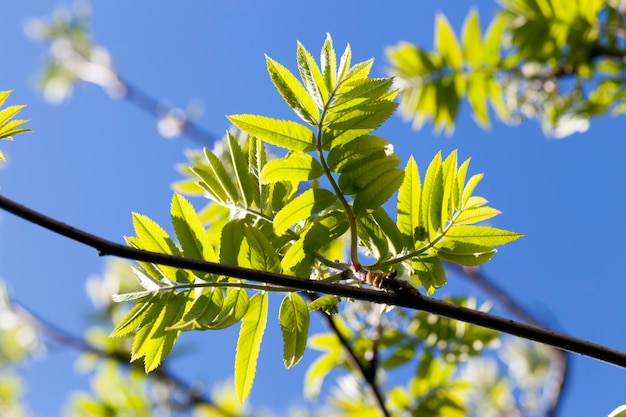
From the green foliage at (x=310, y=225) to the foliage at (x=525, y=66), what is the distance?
231cm

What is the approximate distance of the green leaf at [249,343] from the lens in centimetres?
114

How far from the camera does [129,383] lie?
3111mm

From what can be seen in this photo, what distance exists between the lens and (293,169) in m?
1.17

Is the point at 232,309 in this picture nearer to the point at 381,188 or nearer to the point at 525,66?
the point at 381,188

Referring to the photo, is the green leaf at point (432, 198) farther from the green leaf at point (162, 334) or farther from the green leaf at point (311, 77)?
the green leaf at point (162, 334)

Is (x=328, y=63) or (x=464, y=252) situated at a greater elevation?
(x=328, y=63)

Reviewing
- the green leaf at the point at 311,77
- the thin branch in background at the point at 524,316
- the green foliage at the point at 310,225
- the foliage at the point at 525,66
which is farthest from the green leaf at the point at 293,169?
the foliage at the point at 525,66

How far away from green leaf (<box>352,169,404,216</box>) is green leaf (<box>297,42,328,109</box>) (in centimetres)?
17

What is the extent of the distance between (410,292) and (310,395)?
4.70 ft

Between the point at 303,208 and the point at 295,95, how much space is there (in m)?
0.21

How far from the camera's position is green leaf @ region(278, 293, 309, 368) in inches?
45.8

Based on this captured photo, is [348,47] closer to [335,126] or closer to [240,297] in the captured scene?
[335,126]

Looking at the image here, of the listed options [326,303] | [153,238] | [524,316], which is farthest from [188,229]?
[524,316]

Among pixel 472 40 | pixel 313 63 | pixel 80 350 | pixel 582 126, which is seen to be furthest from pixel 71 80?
pixel 313 63
